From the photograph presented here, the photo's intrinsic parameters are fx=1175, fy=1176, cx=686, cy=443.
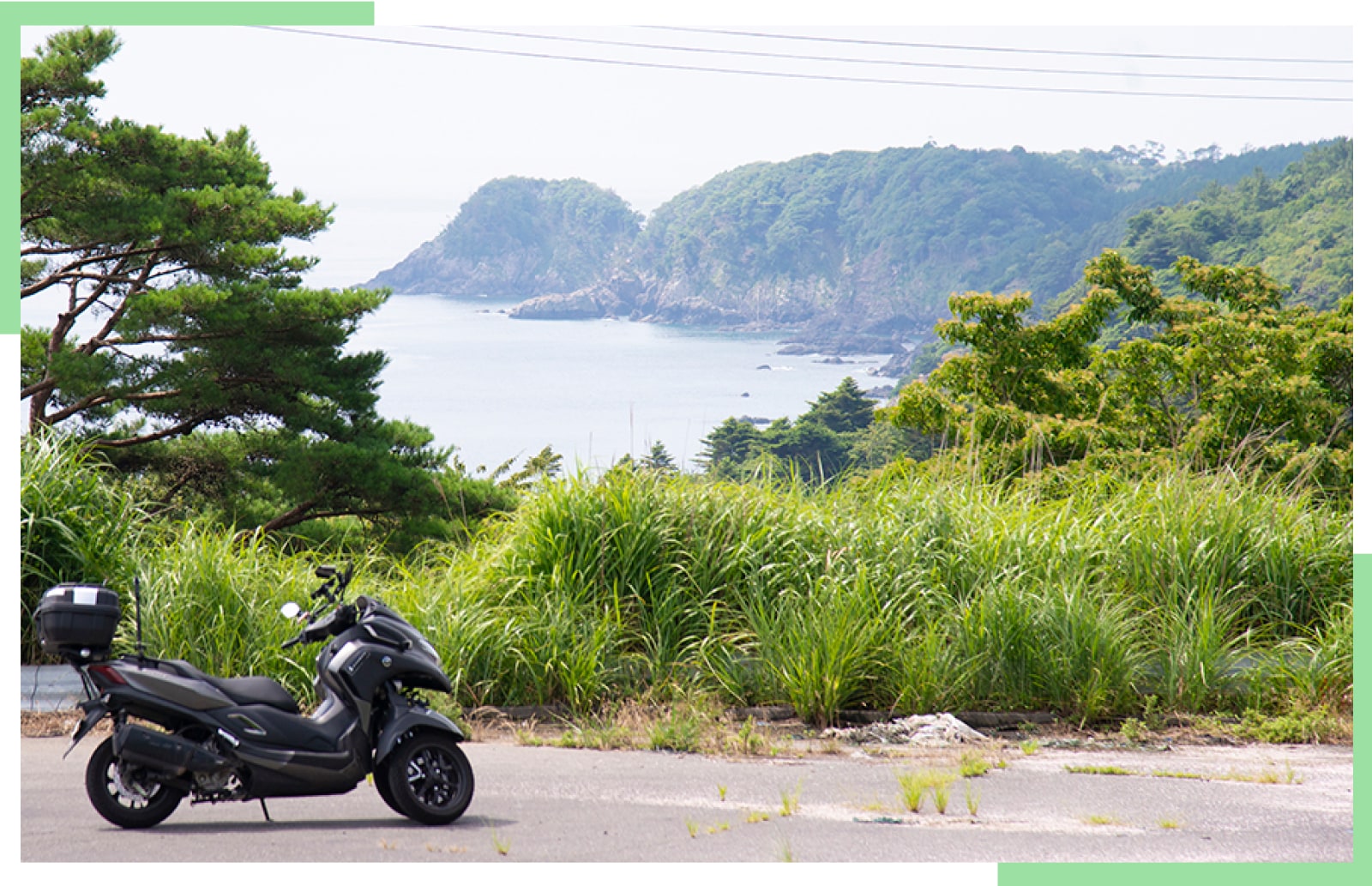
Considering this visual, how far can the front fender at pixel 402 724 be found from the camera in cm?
325

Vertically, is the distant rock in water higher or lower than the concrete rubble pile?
higher

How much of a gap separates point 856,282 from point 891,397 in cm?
2358

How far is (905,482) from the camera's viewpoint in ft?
20.7

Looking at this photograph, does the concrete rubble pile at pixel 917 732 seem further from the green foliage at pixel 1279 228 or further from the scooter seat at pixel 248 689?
the green foliage at pixel 1279 228

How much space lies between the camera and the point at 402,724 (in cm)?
326

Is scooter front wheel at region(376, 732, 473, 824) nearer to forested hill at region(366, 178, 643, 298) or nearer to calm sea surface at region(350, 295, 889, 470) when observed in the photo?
calm sea surface at region(350, 295, 889, 470)

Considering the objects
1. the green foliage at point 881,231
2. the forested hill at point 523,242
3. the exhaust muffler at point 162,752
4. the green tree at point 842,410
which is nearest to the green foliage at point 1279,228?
the green foliage at point 881,231

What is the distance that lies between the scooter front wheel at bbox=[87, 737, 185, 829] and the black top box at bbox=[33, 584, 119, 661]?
264 millimetres

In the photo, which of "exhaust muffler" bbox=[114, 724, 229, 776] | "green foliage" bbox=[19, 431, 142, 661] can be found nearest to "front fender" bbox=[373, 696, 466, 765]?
"exhaust muffler" bbox=[114, 724, 229, 776]

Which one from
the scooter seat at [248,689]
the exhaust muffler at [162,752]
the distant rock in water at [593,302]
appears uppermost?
the distant rock in water at [593,302]

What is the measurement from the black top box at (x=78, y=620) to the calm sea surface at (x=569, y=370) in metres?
14.1

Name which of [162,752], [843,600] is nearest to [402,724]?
[162,752]

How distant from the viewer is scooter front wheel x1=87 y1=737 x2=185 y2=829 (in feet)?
10.5

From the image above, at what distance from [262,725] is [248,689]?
127 millimetres
